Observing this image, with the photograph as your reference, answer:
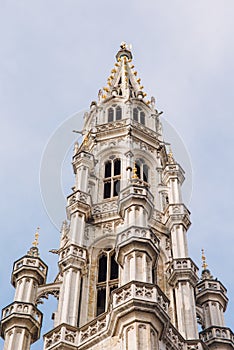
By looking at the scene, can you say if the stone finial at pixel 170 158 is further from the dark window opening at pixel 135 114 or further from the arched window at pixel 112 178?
the dark window opening at pixel 135 114

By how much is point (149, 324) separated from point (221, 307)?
901 centimetres

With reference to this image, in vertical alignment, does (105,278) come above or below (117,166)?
below

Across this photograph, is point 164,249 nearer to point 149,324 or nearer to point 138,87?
point 149,324

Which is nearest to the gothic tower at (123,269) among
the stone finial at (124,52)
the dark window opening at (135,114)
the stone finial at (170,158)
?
the stone finial at (170,158)

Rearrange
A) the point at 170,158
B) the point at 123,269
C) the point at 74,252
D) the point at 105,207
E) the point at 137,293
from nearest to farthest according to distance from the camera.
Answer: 1. the point at 137,293
2. the point at 123,269
3. the point at 74,252
4. the point at 105,207
5. the point at 170,158

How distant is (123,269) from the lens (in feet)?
83.3

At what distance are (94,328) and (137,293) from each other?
2.50 meters

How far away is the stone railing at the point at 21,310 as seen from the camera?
27.6m

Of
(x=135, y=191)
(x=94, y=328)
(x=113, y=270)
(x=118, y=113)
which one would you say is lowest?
(x=94, y=328)

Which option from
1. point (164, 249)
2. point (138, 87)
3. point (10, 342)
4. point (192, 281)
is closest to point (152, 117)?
point (138, 87)

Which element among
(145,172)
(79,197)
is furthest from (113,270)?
(145,172)

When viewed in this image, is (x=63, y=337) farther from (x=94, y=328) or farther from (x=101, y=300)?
(x=101, y=300)

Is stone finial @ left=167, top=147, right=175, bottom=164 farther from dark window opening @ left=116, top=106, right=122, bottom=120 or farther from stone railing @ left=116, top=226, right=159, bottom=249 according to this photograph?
stone railing @ left=116, top=226, right=159, bottom=249

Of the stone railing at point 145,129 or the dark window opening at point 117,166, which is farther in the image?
the stone railing at point 145,129
